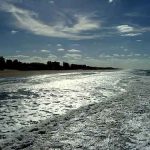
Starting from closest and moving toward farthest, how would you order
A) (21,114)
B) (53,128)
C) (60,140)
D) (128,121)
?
(60,140), (53,128), (128,121), (21,114)

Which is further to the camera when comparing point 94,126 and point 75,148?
point 94,126

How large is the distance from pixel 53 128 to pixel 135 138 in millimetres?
2189

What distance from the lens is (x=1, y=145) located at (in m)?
6.63

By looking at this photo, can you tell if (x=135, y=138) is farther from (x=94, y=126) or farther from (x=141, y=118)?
(x=141, y=118)

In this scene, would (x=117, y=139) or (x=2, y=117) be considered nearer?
(x=117, y=139)

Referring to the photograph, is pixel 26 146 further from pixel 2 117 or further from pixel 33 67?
pixel 33 67

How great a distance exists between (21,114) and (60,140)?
12.3 ft

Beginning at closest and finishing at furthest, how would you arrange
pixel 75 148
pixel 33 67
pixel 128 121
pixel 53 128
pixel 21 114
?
pixel 75 148
pixel 53 128
pixel 128 121
pixel 21 114
pixel 33 67

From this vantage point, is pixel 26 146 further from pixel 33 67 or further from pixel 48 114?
pixel 33 67

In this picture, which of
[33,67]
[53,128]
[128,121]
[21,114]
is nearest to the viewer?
[53,128]

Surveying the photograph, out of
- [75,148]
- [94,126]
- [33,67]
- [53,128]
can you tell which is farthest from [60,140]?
[33,67]

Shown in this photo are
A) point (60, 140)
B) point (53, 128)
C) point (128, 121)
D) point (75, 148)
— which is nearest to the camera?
point (75, 148)

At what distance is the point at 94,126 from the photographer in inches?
338

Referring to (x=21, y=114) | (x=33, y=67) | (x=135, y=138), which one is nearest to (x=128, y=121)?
(x=135, y=138)
